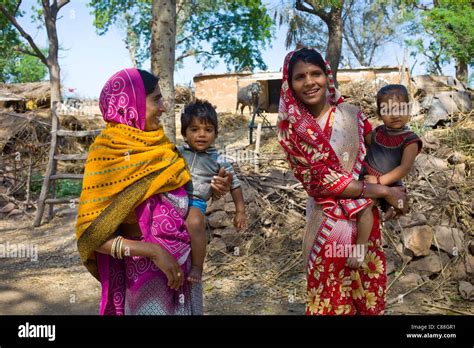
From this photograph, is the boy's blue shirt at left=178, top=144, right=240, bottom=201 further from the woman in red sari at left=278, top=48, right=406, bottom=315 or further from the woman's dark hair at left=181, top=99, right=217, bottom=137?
the woman in red sari at left=278, top=48, right=406, bottom=315

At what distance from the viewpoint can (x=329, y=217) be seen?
2195 mm

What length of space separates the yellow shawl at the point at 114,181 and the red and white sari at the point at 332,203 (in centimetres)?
66

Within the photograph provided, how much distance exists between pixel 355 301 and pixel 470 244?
10.4 feet

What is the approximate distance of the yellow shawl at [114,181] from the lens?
72.4 inches


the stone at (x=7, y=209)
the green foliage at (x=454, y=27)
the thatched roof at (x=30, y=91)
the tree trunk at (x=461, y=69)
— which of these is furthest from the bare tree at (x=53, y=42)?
the tree trunk at (x=461, y=69)

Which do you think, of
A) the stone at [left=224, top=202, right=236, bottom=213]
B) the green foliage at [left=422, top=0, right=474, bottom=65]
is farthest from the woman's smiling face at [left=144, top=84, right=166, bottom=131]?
the green foliage at [left=422, top=0, right=474, bottom=65]

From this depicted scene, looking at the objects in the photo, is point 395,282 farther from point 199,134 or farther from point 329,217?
point 199,134

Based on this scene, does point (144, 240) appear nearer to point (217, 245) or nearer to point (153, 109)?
point (153, 109)

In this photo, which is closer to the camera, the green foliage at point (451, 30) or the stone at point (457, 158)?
the stone at point (457, 158)

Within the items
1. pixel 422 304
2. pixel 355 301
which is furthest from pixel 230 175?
pixel 422 304

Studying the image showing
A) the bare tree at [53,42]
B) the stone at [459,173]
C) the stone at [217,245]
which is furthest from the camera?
the bare tree at [53,42]

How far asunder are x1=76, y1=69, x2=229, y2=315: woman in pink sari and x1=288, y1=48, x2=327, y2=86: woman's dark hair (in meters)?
0.64

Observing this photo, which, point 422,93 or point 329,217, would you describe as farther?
point 422,93

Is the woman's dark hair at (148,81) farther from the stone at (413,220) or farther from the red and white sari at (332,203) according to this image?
the stone at (413,220)
